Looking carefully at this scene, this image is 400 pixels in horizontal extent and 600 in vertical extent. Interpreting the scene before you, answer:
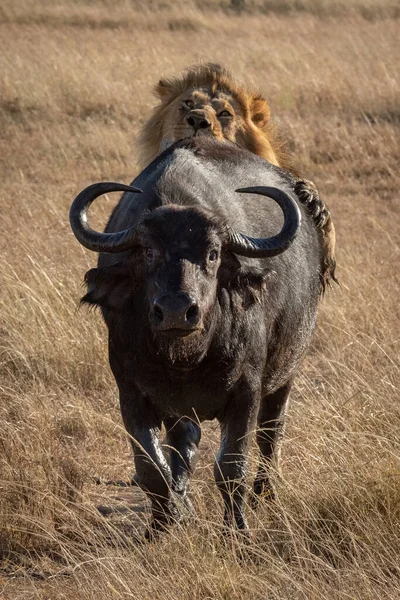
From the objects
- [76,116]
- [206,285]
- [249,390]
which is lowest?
[76,116]

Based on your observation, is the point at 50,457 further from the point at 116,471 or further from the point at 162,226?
the point at 162,226

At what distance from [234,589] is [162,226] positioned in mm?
1337

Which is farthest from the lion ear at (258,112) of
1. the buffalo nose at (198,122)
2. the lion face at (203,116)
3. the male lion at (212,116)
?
the buffalo nose at (198,122)

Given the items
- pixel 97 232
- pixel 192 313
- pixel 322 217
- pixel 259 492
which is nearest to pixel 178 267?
pixel 192 313

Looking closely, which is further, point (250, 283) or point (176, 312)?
point (250, 283)

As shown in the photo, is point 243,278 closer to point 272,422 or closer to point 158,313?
point 158,313

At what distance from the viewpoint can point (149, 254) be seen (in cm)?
440

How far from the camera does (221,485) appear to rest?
478 centimetres

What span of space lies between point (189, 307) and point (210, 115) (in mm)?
2858

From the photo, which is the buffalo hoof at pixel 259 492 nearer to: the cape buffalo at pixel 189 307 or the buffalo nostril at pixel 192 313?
the cape buffalo at pixel 189 307

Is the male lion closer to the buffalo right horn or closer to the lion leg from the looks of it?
the lion leg

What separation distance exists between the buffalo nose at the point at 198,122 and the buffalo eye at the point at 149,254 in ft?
7.57

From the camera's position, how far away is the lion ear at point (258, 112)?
7.36 m

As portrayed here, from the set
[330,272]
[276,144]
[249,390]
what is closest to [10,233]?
[276,144]
